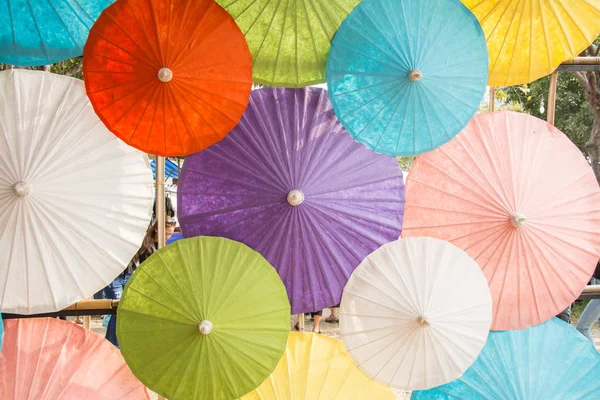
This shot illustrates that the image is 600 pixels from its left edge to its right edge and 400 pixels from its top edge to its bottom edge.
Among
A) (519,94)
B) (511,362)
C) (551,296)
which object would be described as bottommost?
(511,362)

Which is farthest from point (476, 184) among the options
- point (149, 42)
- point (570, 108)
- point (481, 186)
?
point (570, 108)

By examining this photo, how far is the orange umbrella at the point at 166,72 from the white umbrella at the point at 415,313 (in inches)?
27.9

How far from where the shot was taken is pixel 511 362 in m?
2.39

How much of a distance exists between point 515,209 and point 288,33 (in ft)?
3.32

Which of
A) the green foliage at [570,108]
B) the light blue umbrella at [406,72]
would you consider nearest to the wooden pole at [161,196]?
the light blue umbrella at [406,72]

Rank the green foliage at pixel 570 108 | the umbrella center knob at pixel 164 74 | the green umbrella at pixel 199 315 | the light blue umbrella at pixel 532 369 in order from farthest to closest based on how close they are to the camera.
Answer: the green foliage at pixel 570 108, the light blue umbrella at pixel 532 369, the green umbrella at pixel 199 315, the umbrella center knob at pixel 164 74

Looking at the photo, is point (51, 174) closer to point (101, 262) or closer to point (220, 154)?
point (101, 262)

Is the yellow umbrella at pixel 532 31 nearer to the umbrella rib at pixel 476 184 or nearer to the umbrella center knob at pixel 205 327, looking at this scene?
the umbrella rib at pixel 476 184

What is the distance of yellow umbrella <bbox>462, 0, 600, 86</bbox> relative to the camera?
7.34ft

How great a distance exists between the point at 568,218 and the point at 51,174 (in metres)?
1.82

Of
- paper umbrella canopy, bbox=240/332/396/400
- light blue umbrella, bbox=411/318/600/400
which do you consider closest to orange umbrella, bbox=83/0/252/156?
paper umbrella canopy, bbox=240/332/396/400

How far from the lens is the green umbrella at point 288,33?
82.4 inches

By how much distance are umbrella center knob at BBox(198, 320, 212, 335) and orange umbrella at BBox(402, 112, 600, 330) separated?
82cm

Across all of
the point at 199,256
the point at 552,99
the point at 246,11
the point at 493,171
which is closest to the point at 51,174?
the point at 199,256
